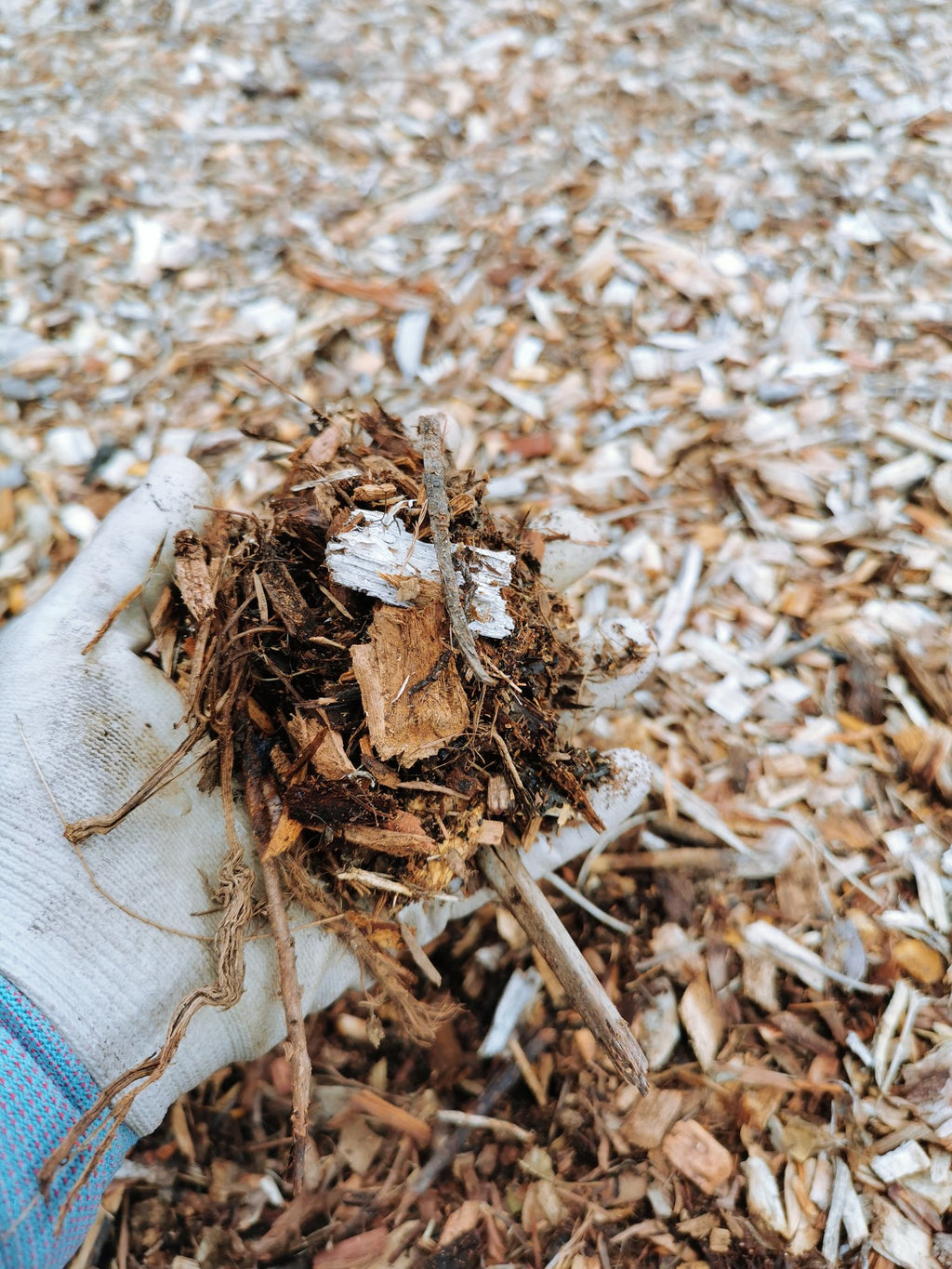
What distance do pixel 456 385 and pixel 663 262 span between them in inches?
44.8

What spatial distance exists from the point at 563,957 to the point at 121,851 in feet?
3.42

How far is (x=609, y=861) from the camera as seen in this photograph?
254 cm

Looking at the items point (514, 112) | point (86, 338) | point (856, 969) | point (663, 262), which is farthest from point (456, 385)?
point (856, 969)

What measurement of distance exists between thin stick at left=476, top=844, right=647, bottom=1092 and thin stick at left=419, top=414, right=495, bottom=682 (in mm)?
482

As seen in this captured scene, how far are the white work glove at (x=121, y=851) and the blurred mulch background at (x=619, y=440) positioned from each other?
0.39 m

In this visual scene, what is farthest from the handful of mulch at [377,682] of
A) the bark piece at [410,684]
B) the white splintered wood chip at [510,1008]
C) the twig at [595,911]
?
the white splintered wood chip at [510,1008]

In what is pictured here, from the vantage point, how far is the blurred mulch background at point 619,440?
7.09 feet

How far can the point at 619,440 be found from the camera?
334 cm

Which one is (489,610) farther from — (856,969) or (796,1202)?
(796,1202)

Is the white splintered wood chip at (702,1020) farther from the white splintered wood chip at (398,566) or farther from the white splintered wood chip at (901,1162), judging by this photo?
the white splintered wood chip at (398,566)

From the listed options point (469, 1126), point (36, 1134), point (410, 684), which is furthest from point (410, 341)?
Result: point (36, 1134)

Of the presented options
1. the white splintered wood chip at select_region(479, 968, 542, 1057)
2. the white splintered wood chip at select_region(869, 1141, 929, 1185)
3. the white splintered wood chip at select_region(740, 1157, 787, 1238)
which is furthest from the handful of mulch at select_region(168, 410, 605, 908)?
the white splintered wood chip at select_region(869, 1141, 929, 1185)

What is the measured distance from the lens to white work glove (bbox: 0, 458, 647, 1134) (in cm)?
179

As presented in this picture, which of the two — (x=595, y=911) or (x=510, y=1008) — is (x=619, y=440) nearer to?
(x=595, y=911)
